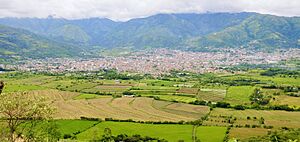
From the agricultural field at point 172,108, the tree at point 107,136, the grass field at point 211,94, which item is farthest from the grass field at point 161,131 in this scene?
the grass field at point 211,94

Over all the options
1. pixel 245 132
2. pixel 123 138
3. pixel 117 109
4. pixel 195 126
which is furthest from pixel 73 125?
pixel 245 132

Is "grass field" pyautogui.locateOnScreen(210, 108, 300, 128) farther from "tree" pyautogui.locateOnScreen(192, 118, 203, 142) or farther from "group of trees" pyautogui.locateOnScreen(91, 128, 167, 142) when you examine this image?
"group of trees" pyautogui.locateOnScreen(91, 128, 167, 142)

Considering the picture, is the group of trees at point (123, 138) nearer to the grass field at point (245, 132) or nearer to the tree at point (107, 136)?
the tree at point (107, 136)

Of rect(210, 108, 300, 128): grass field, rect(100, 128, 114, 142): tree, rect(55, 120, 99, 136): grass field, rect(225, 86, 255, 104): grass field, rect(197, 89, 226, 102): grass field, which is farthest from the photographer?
rect(197, 89, 226, 102): grass field

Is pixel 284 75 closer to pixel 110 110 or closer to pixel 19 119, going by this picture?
pixel 110 110

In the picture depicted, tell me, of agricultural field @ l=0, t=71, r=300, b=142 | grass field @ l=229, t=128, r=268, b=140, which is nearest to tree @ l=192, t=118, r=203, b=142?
agricultural field @ l=0, t=71, r=300, b=142
